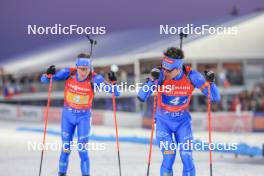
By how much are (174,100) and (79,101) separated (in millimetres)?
1561

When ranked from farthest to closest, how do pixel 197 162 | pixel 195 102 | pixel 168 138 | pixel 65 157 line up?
pixel 195 102 < pixel 197 162 < pixel 65 157 < pixel 168 138

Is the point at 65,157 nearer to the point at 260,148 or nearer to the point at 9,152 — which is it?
the point at 9,152

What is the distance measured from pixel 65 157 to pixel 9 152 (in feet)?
16.3

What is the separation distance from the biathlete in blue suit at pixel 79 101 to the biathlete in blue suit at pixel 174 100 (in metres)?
0.99

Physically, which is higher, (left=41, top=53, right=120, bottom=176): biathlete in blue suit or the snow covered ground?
(left=41, top=53, right=120, bottom=176): biathlete in blue suit

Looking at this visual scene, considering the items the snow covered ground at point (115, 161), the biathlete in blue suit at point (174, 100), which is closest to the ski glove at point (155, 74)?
the biathlete in blue suit at point (174, 100)

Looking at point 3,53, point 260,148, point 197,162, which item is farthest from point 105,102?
point 3,53

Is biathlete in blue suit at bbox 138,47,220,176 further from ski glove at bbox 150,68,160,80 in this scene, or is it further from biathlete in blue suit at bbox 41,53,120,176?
biathlete in blue suit at bbox 41,53,120,176

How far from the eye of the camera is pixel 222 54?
79.5ft

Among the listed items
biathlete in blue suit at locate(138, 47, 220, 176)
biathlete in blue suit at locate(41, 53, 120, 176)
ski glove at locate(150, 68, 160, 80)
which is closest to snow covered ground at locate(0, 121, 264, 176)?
biathlete in blue suit at locate(41, 53, 120, 176)

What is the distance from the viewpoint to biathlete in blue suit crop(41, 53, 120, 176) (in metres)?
8.25

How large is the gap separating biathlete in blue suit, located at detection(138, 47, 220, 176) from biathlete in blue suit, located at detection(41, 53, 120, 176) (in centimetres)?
99

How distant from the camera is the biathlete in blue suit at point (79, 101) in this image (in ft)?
27.1

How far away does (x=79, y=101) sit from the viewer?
8.34m
